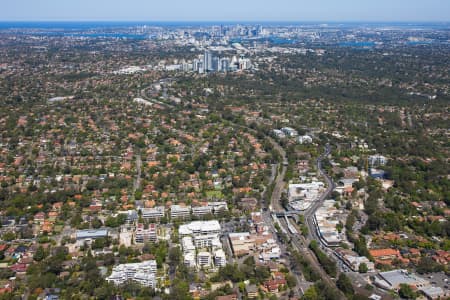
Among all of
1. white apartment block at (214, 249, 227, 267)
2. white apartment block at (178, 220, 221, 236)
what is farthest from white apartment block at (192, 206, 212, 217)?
white apartment block at (214, 249, 227, 267)

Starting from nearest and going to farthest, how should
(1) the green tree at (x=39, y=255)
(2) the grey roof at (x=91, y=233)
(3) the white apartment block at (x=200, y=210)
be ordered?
1. (1) the green tree at (x=39, y=255)
2. (2) the grey roof at (x=91, y=233)
3. (3) the white apartment block at (x=200, y=210)

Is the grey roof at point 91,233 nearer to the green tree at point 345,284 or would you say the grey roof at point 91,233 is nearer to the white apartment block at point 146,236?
the white apartment block at point 146,236

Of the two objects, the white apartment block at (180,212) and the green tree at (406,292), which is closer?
the green tree at (406,292)

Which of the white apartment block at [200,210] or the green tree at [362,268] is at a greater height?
the white apartment block at [200,210]

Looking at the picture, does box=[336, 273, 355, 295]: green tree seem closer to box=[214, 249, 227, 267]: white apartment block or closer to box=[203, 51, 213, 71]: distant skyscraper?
box=[214, 249, 227, 267]: white apartment block

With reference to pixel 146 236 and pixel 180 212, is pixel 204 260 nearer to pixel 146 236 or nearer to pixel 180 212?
pixel 146 236

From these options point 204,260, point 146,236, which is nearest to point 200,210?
point 146,236

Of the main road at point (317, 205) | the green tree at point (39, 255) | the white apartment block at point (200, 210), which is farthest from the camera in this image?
the white apartment block at point (200, 210)

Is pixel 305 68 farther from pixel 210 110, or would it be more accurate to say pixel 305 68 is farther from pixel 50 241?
pixel 50 241

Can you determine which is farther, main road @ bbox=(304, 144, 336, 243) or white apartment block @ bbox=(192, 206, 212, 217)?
white apartment block @ bbox=(192, 206, 212, 217)

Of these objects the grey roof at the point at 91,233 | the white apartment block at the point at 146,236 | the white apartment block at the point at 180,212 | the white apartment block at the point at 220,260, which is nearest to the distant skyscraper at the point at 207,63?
the white apartment block at the point at 180,212

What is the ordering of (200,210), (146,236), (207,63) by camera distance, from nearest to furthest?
(146,236)
(200,210)
(207,63)

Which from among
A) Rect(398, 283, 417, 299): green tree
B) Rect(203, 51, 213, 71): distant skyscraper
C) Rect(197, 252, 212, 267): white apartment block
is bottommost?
Rect(398, 283, 417, 299): green tree
